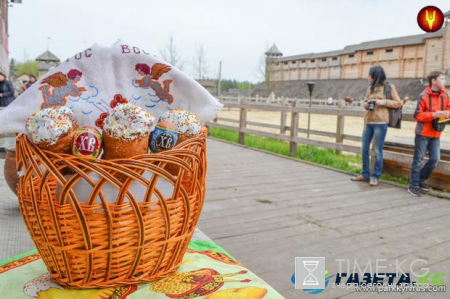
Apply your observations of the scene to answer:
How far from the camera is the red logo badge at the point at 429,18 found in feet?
19.2

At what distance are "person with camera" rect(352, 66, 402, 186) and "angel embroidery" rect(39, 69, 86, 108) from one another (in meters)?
4.21

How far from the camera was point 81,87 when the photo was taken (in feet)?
4.09

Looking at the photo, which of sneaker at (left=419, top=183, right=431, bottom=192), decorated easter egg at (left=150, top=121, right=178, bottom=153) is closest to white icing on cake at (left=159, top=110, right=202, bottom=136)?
decorated easter egg at (left=150, top=121, right=178, bottom=153)

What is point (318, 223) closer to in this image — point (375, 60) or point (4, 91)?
point (4, 91)

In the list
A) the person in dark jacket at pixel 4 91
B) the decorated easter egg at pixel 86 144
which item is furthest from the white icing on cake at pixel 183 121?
the person in dark jacket at pixel 4 91

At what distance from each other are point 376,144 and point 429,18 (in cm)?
264

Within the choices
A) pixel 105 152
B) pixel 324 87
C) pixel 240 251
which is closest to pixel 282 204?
pixel 240 251

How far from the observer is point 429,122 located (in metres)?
4.33

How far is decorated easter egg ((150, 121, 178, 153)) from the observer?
1.14 meters

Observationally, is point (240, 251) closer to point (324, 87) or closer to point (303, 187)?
point (303, 187)

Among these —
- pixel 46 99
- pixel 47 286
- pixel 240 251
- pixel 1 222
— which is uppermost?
pixel 46 99

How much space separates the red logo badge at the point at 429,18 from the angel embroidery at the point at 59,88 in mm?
5899

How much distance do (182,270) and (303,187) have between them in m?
3.62

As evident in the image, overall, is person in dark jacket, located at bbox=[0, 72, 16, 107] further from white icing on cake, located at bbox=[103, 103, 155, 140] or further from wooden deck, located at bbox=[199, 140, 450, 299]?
white icing on cake, located at bbox=[103, 103, 155, 140]
